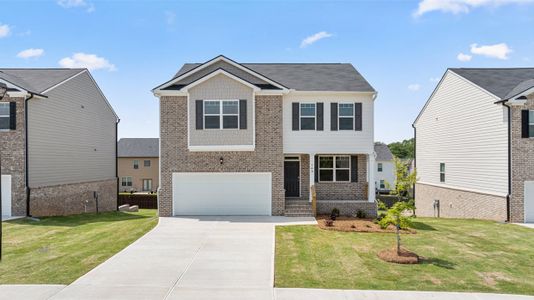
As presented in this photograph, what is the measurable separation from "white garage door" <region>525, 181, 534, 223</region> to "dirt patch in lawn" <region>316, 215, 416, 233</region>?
7.01 m

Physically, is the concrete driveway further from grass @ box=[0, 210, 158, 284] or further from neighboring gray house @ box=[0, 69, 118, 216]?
neighboring gray house @ box=[0, 69, 118, 216]

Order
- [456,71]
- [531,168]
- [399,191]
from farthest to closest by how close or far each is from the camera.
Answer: [456,71], [531,168], [399,191]

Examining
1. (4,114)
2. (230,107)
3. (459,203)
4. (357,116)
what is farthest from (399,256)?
(4,114)

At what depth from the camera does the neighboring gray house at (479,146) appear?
1596 centimetres

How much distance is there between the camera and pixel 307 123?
55.1 ft

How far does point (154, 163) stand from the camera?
4306cm

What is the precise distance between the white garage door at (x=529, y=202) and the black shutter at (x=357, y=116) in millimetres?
8316

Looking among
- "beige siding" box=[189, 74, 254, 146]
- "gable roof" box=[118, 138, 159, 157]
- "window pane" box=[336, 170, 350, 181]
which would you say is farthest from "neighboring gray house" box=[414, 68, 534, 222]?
"gable roof" box=[118, 138, 159, 157]

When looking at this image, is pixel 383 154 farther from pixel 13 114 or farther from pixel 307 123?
pixel 13 114

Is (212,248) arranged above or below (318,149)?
below

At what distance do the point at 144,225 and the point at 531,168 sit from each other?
59.0 ft

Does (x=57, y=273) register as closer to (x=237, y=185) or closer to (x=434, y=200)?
(x=237, y=185)

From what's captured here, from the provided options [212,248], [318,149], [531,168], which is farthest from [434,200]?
[212,248]

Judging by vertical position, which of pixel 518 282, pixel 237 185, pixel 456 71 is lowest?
pixel 518 282
